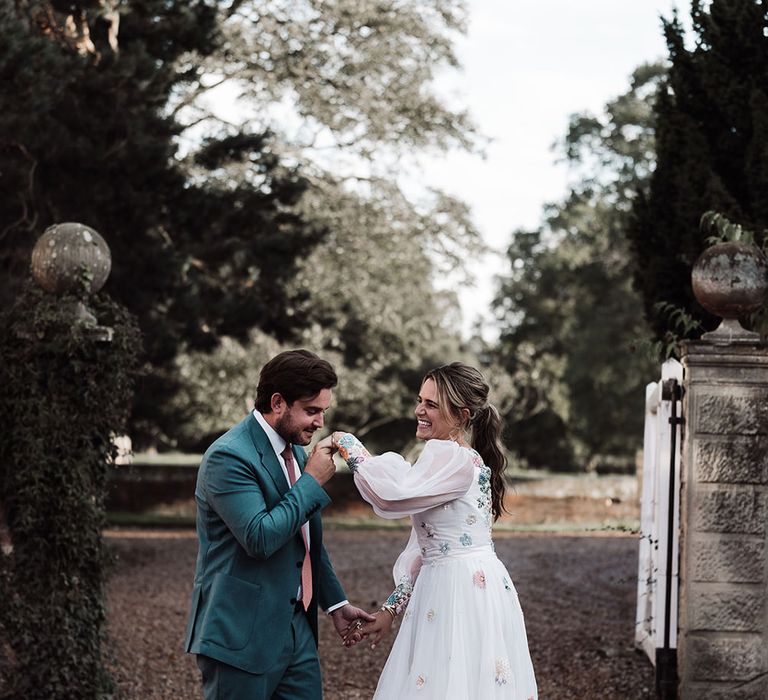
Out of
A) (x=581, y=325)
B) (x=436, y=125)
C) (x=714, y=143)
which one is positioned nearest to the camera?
(x=714, y=143)

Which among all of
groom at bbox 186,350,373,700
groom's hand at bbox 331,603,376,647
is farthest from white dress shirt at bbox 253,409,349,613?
groom's hand at bbox 331,603,376,647

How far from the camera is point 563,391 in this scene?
118ft

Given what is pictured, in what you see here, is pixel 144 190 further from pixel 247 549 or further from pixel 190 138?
pixel 247 549

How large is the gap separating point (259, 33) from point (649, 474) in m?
12.7

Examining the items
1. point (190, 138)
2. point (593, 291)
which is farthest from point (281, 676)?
point (593, 291)

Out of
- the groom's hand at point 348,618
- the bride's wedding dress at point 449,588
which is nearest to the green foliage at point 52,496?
the groom's hand at point 348,618

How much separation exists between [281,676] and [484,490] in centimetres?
94

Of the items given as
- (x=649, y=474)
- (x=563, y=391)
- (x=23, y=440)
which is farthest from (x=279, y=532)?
(x=563, y=391)

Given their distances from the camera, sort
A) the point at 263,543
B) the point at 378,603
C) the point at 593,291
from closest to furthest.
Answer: the point at 263,543, the point at 378,603, the point at 593,291

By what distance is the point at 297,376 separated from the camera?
11.7 ft

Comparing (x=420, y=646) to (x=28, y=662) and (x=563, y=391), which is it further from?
(x=563, y=391)

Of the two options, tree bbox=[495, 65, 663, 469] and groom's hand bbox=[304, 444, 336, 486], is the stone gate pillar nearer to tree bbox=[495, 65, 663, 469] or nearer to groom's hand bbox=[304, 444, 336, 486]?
groom's hand bbox=[304, 444, 336, 486]

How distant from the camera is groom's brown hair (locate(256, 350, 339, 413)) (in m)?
3.57

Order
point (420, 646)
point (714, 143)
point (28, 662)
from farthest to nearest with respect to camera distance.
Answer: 1. point (714, 143)
2. point (28, 662)
3. point (420, 646)
